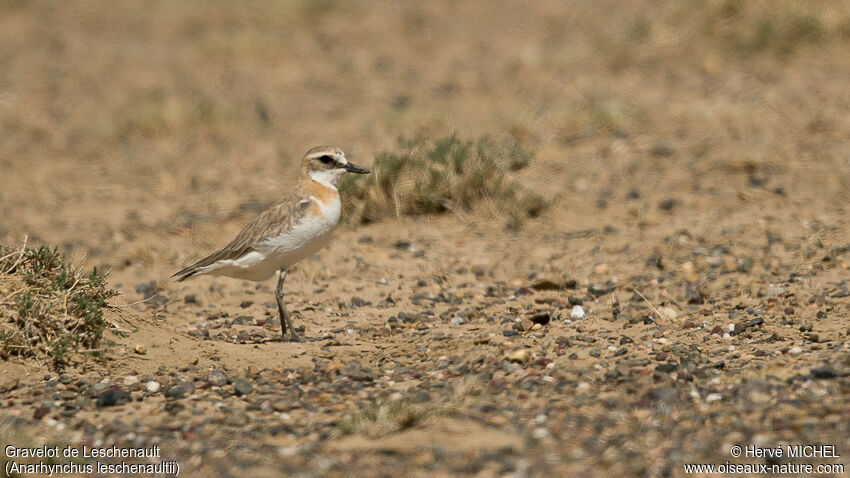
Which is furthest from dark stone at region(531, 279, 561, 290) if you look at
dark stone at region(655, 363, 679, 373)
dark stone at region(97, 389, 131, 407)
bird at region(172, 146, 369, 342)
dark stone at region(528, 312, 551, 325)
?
dark stone at region(97, 389, 131, 407)

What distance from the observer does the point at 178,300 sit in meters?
7.91

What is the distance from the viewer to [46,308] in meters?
6.05

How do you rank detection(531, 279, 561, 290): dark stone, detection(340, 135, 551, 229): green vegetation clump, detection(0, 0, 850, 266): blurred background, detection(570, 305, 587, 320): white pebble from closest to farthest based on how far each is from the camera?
detection(570, 305, 587, 320): white pebble, detection(531, 279, 561, 290): dark stone, detection(340, 135, 551, 229): green vegetation clump, detection(0, 0, 850, 266): blurred background

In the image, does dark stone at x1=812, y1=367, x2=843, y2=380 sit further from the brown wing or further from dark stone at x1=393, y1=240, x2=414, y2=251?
dark stone at x1=393, y1=240, x2=414, y2=251

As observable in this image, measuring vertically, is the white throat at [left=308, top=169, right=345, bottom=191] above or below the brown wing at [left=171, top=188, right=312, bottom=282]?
above

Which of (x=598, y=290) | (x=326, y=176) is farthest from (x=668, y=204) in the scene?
(x=326, y=176)

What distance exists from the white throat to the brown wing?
0.23 metres

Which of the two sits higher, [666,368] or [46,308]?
[46,308]

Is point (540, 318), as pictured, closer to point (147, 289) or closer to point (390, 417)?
point (390, 417)

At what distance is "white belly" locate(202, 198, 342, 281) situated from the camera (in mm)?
6879

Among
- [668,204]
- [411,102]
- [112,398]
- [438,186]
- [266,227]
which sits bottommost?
[112,398]

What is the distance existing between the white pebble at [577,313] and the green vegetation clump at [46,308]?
3.14m

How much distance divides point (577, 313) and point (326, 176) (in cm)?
206

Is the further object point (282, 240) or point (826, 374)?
point (282, 240)
